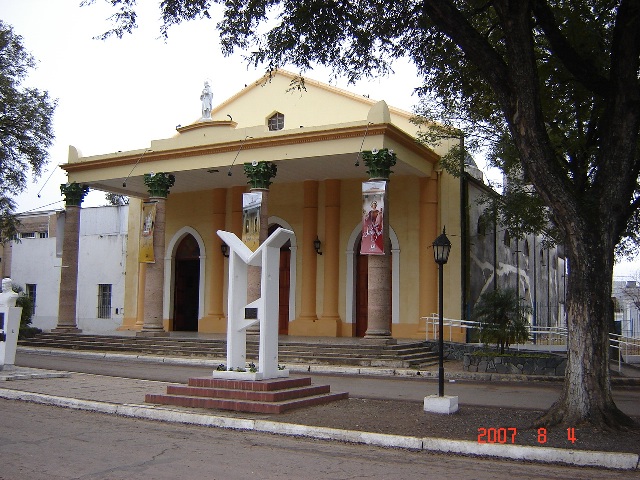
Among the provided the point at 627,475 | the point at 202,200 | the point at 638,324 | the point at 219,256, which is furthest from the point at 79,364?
the point at 638,324

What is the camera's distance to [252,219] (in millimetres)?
20406

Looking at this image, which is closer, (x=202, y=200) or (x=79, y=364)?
(x=79, y=364)

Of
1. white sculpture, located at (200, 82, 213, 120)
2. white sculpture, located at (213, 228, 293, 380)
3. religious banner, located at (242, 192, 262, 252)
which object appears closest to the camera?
white sculpture, located at (213, 228, 293, 380)

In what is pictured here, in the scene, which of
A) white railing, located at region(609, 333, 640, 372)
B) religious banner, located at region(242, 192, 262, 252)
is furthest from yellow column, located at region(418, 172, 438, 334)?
religious banner, located at region(242, 192, 262, 252)

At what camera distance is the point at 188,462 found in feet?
23.2

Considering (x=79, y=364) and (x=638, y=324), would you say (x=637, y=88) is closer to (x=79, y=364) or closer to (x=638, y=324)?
(x=79, y=364)

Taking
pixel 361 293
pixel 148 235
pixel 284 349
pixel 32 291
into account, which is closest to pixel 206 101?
pixel 148 235

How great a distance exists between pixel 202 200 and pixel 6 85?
8.23m

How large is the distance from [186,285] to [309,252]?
21.2ft

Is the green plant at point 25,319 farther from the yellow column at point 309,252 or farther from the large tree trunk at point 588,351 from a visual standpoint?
the large tree trunk at point 588,351

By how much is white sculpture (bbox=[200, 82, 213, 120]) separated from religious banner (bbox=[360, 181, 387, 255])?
31.0 ft

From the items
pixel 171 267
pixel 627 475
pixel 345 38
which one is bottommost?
pixel 627 475

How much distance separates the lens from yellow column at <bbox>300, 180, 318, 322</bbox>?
23812mm

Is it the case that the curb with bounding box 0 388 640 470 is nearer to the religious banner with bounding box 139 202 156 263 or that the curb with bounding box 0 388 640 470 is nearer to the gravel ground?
the gravel ground
